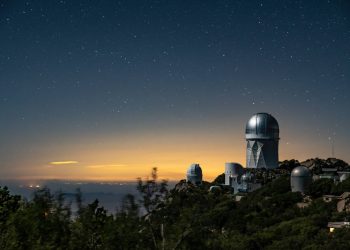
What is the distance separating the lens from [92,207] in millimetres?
28031

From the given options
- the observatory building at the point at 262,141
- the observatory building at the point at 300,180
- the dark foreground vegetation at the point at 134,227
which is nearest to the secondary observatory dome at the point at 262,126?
the observatory building at the point at 262,141

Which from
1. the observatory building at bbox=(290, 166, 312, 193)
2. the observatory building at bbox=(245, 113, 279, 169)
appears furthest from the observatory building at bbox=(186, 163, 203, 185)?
the observatory building at bbox=(290, 166, 312, 193)

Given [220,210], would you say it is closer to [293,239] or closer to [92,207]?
[293,239]

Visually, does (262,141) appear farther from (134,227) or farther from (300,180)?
(134,227)

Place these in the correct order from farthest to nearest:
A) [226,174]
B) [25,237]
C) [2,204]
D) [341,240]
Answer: [226,174], [341,240], [2,204], [25,237]

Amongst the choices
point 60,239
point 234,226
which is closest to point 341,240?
point 234,226

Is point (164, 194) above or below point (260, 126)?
below

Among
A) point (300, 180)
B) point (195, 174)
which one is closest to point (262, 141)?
point (195, 174)

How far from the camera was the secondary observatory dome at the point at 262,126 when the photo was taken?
320 ft

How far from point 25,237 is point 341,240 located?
77.2ft

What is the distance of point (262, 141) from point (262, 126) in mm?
2808

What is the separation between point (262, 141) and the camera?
9844 cm

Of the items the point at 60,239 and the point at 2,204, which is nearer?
the point at 60,239

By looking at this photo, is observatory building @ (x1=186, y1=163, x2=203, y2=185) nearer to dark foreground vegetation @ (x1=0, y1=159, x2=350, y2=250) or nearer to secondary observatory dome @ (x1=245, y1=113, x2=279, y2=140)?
secondary observatory dome @ (x1=245, y1=113, x2=279, y2=140)
